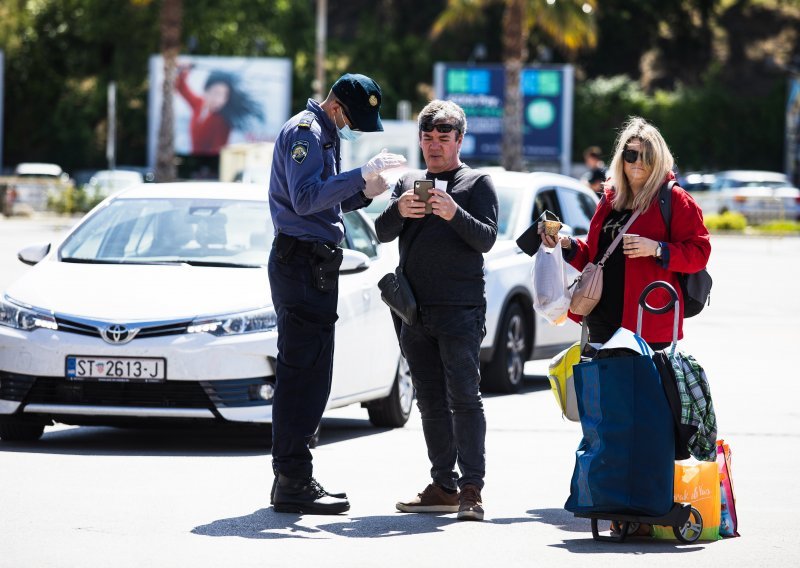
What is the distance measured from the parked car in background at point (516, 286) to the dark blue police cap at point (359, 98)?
465cm

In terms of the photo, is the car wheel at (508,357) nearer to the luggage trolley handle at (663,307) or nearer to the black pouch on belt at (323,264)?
the black pouch on belt at (323,264)

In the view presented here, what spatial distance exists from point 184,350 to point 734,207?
4187 cm

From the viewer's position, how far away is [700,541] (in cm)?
677

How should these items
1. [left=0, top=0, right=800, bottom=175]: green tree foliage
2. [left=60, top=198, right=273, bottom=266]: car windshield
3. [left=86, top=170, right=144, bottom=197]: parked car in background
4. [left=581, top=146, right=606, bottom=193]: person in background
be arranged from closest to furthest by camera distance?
[left=60, top=198, right=273, bottom=266]: car windshield → [left=581, top=146, right=606, bottom=193]: person in background → [left=86, top=170, right=144, bottom=197]: parked car in background → [left=0, top=0, right=800, bottom=175]: green tree foliage

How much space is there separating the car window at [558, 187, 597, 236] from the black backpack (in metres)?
6.36

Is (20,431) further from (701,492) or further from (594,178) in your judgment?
(594,178)

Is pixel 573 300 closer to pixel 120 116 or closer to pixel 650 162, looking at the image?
pixel 650 162

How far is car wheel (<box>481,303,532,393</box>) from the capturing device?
12527 mm

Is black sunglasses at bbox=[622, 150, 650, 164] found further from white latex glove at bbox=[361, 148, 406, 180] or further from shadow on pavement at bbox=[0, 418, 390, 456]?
shadow on pavement at bbox=[0, 418, 390, 456]

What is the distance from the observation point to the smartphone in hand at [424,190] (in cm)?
703

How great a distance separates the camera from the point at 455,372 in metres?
7.24

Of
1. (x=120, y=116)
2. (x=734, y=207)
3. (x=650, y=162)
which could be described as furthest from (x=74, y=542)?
(x=120, y=116)

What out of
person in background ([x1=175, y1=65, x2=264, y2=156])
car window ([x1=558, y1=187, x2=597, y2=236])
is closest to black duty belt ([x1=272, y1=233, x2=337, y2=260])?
car window ([x1=558, y1=187, x2=597, y2=236])

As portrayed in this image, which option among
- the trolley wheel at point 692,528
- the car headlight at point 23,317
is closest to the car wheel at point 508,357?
the car headlight at point 23,317
